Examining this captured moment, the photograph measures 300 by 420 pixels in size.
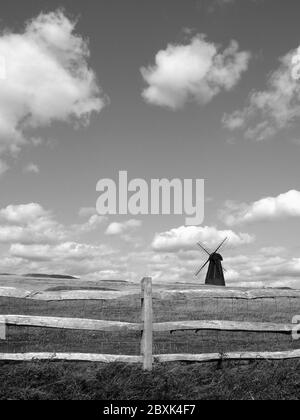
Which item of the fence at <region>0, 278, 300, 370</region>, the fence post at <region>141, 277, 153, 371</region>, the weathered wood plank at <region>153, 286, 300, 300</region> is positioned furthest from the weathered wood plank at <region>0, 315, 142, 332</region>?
the weathered wood plank at <region>153, 286, 300, 300</region>

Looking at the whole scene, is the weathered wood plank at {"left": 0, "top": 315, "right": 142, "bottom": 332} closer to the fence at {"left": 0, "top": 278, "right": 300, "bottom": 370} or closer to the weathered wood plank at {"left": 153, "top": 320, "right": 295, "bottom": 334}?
the fence at {"left": 0, "top": 278, "right": 300, "bottom": 370}

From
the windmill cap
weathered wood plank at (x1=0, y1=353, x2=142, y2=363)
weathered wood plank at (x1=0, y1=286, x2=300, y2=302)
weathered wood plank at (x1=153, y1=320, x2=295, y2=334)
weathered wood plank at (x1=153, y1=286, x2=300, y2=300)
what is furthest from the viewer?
the windmill cap

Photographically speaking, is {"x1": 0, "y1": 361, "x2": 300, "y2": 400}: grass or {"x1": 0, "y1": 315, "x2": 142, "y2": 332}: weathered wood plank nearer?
{"x1": 0, "y1": 361, "x2": 300, "y2": 400}: grass

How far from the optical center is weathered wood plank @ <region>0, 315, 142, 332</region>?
8.82 meters

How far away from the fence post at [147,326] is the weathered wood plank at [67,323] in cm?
18

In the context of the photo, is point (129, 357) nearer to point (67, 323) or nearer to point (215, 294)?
point (67, 323)

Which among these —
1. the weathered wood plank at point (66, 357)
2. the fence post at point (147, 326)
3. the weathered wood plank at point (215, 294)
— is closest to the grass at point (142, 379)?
the weathered wood plank at point (66, 357)

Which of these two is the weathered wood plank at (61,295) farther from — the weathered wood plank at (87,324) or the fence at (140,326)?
the weathered wood plank at (87,324)

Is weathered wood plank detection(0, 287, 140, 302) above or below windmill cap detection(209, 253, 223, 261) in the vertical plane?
below

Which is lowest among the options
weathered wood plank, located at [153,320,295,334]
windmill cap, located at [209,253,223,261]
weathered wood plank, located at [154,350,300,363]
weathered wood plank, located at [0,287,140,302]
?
weathered wood plank, located at [154,350,300,363]

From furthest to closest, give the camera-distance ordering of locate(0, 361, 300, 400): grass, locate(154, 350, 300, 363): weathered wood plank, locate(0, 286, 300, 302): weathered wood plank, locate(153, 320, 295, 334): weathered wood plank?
locate(0, 286, 300, 302): weathered wood plank < locate(153, 320, 295, 334): weathered wood plank < locate(154, 350, 300, 363): weathered wood plank < locate(0, 361, 300, 400): grass

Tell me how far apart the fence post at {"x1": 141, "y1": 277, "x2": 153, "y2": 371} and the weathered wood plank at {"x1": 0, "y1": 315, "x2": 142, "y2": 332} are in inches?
7.0

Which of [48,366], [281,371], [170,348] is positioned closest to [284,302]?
[170,348]
